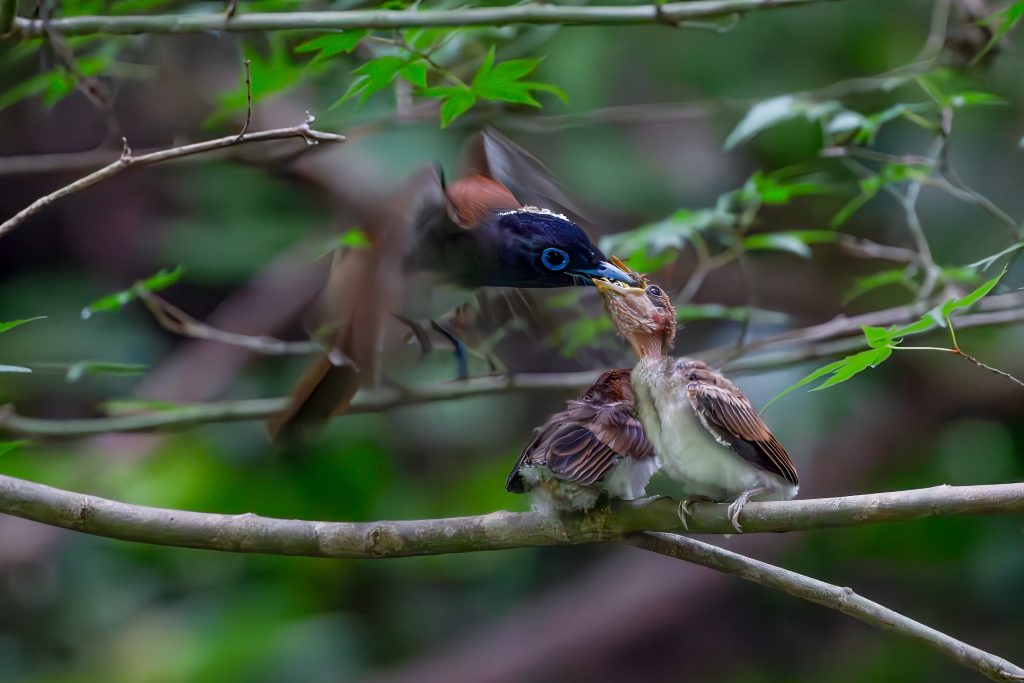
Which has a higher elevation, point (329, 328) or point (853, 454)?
point (329, 328)

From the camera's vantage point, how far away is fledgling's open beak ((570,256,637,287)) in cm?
162

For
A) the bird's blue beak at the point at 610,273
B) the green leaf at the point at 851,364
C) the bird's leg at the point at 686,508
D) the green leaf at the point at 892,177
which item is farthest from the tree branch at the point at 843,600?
the green leaf at the point at 892,177

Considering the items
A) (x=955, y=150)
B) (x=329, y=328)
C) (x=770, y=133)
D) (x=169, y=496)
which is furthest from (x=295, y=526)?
(x=955, y=150)

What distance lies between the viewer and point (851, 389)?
11.4 ft

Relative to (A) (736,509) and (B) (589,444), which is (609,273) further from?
(A) (736,509)

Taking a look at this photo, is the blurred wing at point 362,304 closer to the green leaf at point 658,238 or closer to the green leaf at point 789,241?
the green leaf at point 658,238

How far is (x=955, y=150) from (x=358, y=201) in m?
2.17

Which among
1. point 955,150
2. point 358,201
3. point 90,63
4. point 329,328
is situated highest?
point 90,63

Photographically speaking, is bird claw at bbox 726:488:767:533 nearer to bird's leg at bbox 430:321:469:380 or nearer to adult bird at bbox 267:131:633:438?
adult bird at bbox 267:131:633:438

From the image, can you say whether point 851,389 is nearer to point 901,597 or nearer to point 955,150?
point 901,597

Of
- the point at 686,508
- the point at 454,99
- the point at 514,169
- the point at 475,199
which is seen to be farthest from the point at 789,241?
the point at 686,508

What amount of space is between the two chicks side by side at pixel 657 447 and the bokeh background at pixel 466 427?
1.65 m

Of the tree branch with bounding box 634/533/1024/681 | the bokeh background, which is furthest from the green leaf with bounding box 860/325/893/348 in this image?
the bokeh background

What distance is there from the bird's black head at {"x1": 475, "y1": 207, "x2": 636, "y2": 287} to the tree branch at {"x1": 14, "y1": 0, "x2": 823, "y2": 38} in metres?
0.30
